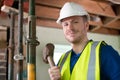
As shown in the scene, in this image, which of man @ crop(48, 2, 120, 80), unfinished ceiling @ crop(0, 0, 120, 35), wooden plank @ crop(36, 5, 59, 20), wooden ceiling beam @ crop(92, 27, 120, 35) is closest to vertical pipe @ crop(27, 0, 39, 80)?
man @ crop(48, 2, 120, 80)

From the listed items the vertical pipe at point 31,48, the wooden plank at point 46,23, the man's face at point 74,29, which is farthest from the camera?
the wooden plank at point 46,23

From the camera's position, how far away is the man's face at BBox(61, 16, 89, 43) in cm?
140

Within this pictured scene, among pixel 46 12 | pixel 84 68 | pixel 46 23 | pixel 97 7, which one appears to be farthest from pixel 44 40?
pixel 84 68

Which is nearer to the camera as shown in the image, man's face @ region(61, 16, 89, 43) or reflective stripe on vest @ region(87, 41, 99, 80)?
reflective stripe on vest @ region(87, 41, 99, 80)

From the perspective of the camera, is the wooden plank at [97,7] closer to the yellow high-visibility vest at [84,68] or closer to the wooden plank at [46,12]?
the wooden plank at [46,12]

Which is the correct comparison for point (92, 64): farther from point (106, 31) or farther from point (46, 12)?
point (106, 31)

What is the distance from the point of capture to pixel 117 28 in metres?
3.96

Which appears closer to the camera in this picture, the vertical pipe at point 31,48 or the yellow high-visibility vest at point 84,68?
the vertical pipe at point 31,48

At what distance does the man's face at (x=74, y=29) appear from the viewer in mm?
1396

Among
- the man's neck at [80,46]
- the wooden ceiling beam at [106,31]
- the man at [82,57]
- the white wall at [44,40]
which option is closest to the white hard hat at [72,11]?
the man at [82,57]

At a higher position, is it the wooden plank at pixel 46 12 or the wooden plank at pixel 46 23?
the wooden plank at pixel 46 12

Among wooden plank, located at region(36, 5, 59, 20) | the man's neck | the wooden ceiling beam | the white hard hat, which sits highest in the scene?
wooden plank, located at region(36, 5, 59, 20)

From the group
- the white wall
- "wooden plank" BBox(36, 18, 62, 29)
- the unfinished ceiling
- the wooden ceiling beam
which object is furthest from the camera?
the wooden ceiling beam

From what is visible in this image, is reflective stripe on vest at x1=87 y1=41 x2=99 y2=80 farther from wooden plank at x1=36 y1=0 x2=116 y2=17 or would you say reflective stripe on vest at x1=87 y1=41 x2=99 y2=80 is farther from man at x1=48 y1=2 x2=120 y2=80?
wooden plank at x1=36 y1=0 x2=116 y2=17
